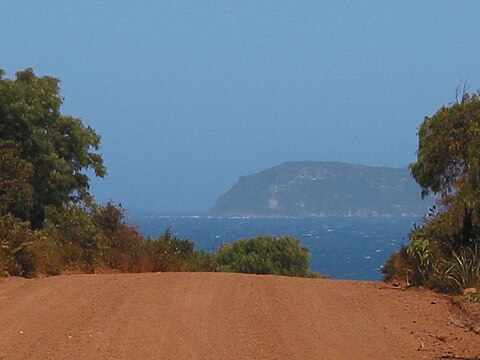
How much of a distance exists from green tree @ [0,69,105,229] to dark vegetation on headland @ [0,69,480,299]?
0.03 m

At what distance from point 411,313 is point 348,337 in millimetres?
2348

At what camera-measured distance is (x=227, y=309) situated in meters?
12.3

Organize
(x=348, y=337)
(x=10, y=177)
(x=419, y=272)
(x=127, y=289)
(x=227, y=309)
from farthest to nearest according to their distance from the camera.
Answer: (x=10, y=177) < (x=419, y=272) < (x=127, y=289) < (x=227, y=309) < (x=348, y=337)

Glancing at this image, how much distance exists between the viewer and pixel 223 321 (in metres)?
Result: 11.3

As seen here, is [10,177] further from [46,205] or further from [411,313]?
[411,313]

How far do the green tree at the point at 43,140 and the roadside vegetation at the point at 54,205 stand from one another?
3 cm

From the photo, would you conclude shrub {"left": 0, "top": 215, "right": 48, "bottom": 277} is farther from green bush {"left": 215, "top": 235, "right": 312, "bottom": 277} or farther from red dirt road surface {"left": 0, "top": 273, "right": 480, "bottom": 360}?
green bush {"left": 215, "top": 235, "right": 312, "bottom": 277}

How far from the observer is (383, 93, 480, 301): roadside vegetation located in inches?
600

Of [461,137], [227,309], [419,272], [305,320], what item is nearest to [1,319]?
[227,309]

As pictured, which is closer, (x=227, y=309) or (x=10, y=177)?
(x=227, y=309)

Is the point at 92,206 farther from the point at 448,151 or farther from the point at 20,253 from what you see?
the point at 448,151

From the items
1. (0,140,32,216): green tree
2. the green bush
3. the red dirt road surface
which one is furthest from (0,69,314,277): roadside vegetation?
the green bush

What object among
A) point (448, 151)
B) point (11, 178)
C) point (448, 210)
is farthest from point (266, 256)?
point (448, 210)

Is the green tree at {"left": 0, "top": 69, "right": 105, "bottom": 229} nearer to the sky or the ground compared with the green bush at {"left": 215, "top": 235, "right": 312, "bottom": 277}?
nearer to the sky
